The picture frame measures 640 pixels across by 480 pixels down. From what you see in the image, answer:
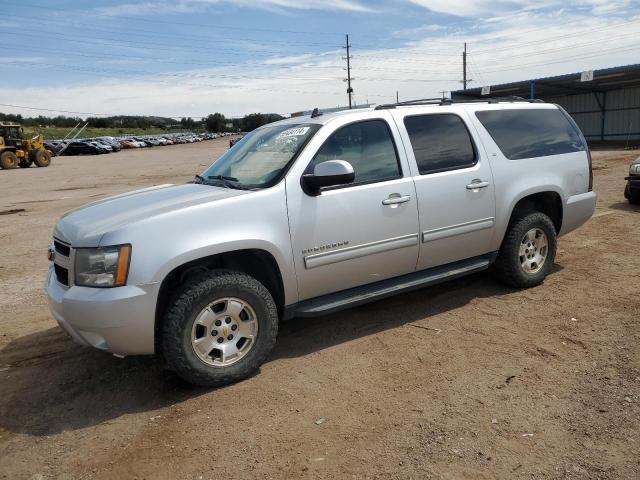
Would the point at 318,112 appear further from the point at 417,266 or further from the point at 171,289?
the point at 171,289

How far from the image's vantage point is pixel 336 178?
3895 mm

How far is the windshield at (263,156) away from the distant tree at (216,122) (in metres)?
126

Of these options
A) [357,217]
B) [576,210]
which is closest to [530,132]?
[576,210]

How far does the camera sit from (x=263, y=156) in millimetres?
4453

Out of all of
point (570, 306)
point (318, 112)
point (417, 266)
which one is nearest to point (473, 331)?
point (417, 266)

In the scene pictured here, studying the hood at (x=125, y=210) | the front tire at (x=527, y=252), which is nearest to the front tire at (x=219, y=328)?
the hood at (x=125, y=210)

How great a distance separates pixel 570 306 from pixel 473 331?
1.11 meters

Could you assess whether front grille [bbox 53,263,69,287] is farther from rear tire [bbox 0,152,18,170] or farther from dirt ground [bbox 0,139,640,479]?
rear tire [bbox 0,152,18,170]

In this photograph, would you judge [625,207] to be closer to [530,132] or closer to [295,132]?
[530,132]

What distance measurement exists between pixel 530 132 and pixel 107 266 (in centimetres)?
421

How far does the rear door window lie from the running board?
2.95 feet

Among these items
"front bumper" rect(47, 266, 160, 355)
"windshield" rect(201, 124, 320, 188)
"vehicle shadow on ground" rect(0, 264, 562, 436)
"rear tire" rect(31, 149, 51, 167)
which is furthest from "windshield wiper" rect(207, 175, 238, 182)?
"rear tire" rect(31, 149, 51, 167)

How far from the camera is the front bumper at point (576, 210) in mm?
5656

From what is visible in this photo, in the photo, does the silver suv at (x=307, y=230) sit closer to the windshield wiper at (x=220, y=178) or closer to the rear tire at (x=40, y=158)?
the windshield wiper at (x=220, y=178)
